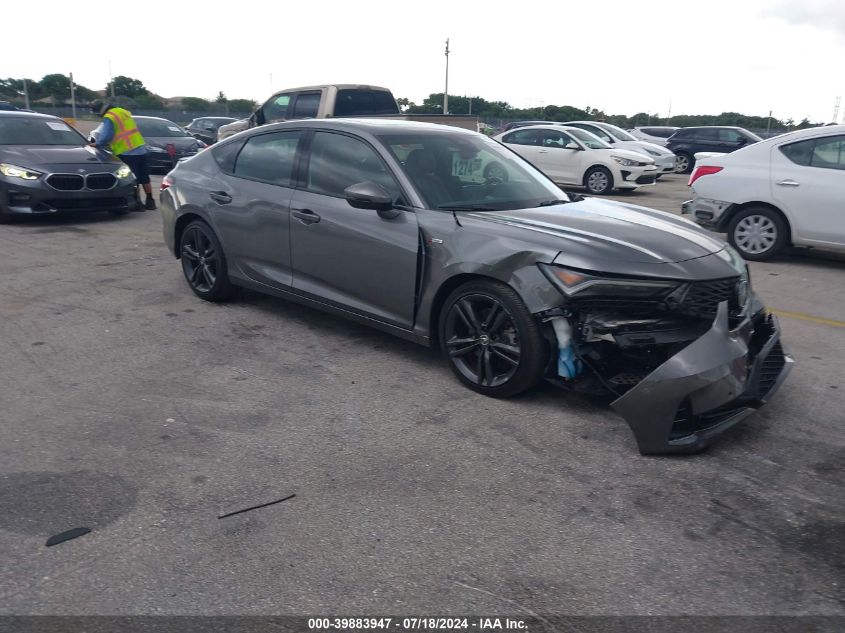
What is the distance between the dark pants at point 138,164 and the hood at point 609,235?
840 cm

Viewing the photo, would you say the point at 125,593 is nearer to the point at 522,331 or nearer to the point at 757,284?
the point at 522,331

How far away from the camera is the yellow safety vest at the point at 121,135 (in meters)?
11.0

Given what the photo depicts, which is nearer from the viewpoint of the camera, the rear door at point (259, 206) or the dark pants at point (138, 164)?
the rear door at point (259, 206)

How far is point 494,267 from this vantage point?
414cm

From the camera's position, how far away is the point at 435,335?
4.63m

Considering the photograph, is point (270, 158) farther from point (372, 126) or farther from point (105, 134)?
point (105, 134)

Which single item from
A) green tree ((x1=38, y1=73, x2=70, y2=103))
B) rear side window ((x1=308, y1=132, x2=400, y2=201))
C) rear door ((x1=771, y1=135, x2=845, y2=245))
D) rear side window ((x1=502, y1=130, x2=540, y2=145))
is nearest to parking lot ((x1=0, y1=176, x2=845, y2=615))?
rear side window ((x1=308, y1=132, x2=400, y2=201))

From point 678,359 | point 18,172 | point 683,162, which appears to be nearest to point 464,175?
point 678,359

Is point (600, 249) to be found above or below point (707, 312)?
above

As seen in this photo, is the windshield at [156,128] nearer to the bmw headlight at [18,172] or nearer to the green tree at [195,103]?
the bmw headlight at [18,172]

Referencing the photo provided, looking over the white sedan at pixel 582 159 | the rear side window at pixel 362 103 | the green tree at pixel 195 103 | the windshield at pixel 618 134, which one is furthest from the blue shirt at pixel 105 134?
the green tree at pixel 195 103

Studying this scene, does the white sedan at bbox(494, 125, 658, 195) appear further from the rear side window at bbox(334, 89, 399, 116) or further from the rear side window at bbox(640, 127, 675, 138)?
the rear side window at bbox(640, 127, 675, 138)

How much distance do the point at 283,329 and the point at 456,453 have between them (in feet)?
8.13

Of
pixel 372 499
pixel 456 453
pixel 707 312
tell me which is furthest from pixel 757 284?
pixel 372 499
